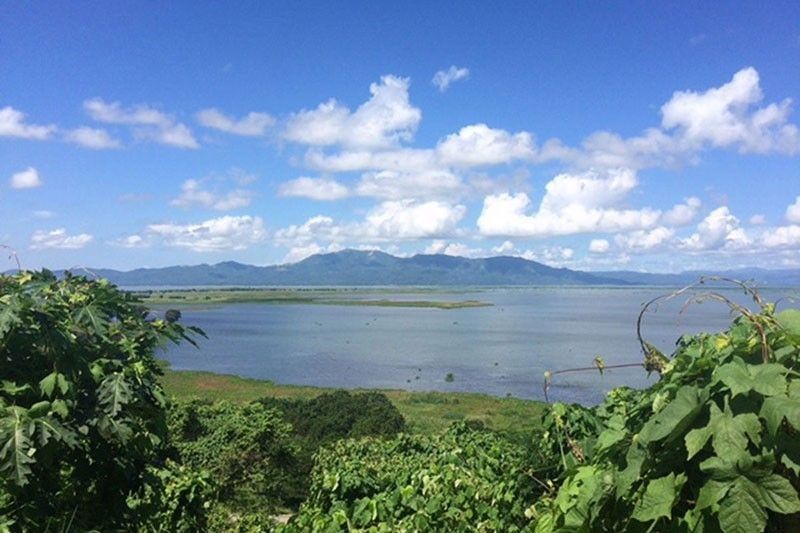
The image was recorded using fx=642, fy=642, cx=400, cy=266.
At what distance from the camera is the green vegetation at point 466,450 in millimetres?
1802

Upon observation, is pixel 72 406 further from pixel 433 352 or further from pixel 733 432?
pixel 433 352

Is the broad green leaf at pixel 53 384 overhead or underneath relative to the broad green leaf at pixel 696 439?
underneath

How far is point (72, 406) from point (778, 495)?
3.44 m

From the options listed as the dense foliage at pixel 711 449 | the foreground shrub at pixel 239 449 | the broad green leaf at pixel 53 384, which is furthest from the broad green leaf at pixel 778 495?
the foreground shrub at pixel 239 449

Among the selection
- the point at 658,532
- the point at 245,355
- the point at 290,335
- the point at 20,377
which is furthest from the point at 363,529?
the point at 290,335

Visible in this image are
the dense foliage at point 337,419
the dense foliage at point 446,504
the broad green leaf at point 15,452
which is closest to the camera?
the broad green leaf at point 15,452

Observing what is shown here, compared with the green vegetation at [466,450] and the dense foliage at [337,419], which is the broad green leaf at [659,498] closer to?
the green vegetation at [466,450]

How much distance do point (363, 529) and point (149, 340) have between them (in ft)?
6.41

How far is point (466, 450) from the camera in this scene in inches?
189

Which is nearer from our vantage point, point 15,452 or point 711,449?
point 711,449

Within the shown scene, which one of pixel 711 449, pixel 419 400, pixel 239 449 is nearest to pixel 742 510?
pixel 711 449

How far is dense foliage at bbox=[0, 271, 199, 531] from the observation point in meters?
3.34

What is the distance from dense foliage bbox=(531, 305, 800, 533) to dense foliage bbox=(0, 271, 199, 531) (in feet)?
8.40

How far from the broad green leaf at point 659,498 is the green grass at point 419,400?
1201 inches
